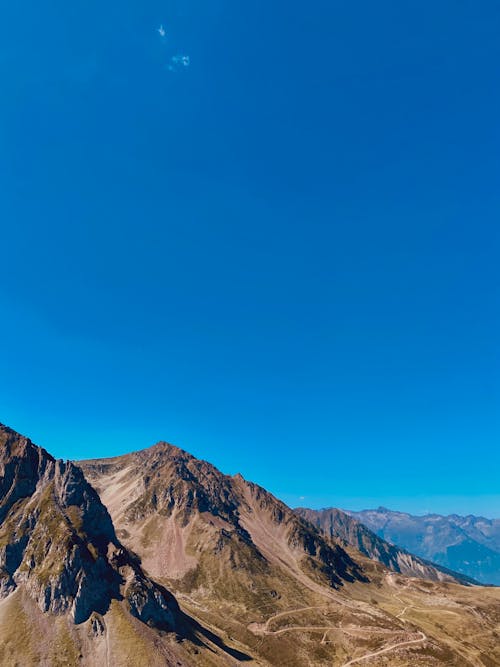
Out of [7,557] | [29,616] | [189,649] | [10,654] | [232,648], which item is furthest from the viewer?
[232,648]

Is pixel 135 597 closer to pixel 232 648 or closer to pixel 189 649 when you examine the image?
pixel 189 649

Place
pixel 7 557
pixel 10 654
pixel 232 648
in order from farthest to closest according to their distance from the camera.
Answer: pixel 232 648, pixel 7 557, pixel 10 654

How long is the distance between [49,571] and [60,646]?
31.4 m

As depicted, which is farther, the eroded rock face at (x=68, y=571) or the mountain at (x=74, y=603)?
the eroded rock face at (x=68, y=571)

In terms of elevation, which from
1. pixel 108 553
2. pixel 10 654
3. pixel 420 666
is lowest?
pixel 10 654

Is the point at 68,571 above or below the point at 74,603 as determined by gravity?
above

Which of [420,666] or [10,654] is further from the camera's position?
[420,666]

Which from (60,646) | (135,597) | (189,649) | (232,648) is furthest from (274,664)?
(60,646)

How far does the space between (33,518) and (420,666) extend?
199 meters

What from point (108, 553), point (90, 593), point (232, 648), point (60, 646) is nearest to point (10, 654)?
point (60, 646)

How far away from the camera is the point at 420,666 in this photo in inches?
7790

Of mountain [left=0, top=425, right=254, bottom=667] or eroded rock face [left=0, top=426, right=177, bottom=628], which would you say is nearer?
mountain [left=0, top=425, right=254, bottom=667]

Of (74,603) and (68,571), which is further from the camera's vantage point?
(68,571)

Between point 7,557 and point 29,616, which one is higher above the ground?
point 7,557
